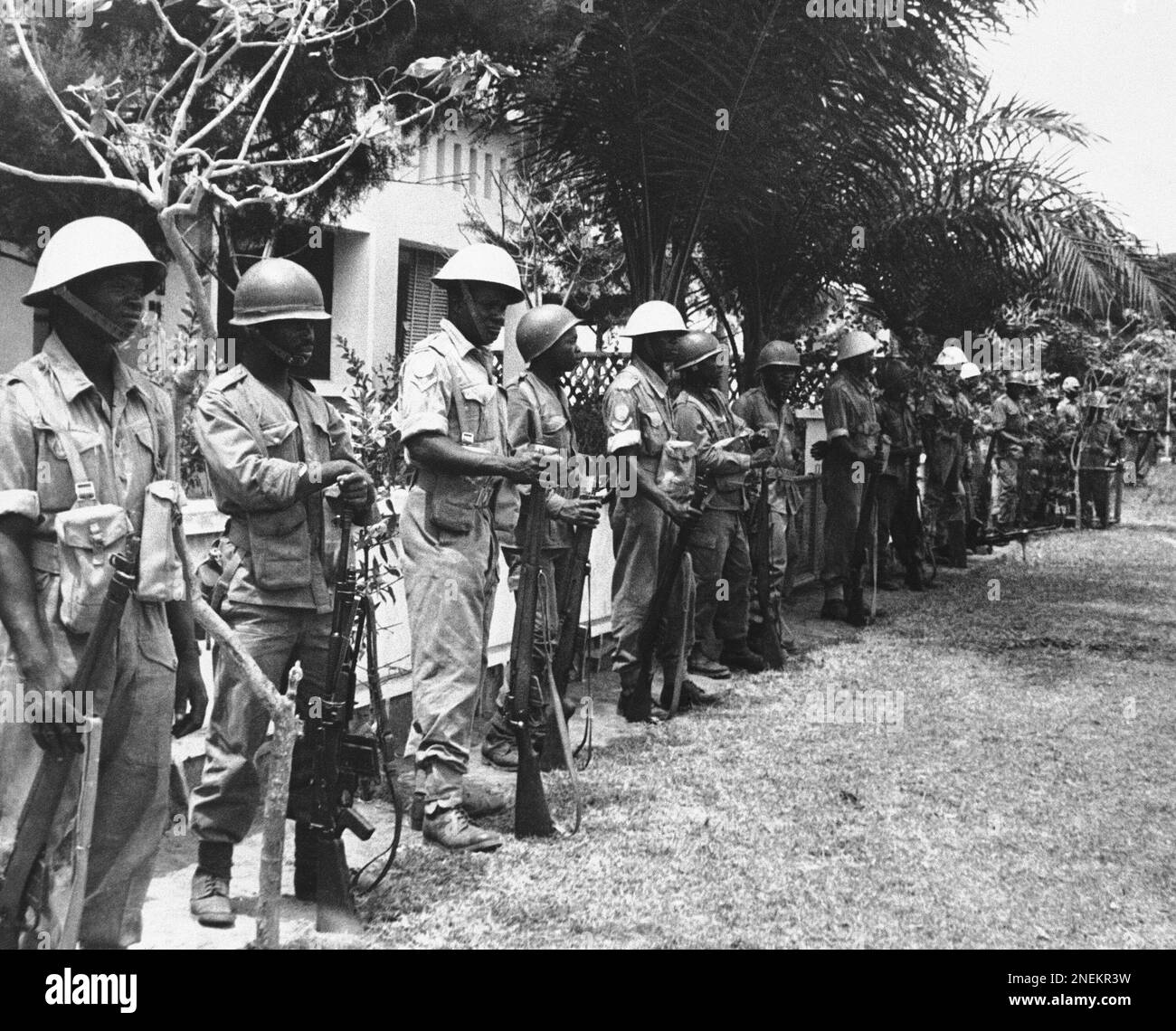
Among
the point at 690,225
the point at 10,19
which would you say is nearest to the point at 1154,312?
the point at 690,225

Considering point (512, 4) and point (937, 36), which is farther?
point (937, 36)

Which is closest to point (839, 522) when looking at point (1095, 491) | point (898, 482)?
point (898, 482)

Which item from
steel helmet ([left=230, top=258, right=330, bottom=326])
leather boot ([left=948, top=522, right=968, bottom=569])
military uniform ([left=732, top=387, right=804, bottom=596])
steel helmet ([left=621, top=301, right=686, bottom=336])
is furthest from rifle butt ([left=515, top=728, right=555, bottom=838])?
leather boot ([left=948, top=522, right=968, bottom=569])

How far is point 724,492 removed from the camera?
26.6ft

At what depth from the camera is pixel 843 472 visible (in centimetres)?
1079

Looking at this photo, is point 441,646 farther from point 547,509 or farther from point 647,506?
point 647,506

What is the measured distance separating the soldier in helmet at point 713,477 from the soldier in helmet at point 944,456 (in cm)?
575

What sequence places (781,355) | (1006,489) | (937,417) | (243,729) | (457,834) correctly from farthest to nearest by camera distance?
1. (1006,489)
2. (937,417)
3. (781,355)
4. (457,834)
5. (243,729)

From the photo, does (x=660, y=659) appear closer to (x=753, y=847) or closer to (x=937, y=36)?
(x=753, y=847)

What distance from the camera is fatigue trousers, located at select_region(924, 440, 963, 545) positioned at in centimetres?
1413

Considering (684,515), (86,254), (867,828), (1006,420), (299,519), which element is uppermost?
(86,254)

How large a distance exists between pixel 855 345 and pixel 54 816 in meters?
8.44

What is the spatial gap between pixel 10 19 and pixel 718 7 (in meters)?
4.56

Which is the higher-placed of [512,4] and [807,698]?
[512,4]
